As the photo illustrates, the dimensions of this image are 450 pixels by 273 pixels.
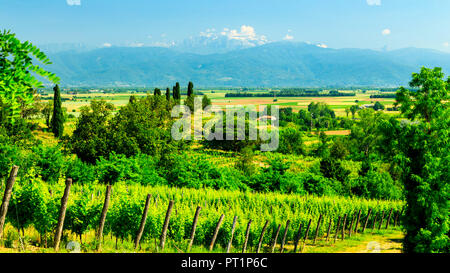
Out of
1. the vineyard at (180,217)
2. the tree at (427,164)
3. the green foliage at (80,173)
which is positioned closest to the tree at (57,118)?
the green foliage at (80,173)

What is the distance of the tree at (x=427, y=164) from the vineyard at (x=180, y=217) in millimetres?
4326

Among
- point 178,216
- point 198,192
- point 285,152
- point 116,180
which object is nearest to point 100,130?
point 116,180

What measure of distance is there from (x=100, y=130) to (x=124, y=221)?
23.9 meters

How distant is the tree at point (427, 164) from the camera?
1619 centimetres

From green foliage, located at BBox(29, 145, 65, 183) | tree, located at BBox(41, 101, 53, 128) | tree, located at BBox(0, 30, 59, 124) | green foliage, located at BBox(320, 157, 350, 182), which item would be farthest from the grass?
tree, located at BBox(41, 101, 53, 128)

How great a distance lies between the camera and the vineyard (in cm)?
1021

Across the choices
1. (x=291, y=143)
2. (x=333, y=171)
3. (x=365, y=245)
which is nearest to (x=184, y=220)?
(x=365, y=245)

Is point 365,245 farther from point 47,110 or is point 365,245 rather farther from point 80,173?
point 47,110

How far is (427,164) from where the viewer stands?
16297 mm

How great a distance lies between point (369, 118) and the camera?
66.2m

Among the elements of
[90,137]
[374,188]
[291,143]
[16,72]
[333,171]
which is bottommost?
[291,143]

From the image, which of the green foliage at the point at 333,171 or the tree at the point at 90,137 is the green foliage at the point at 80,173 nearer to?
the tree at the point at 90,137

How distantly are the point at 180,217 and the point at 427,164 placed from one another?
12.7 m

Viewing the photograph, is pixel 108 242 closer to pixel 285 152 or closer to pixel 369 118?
pixel 285 152
